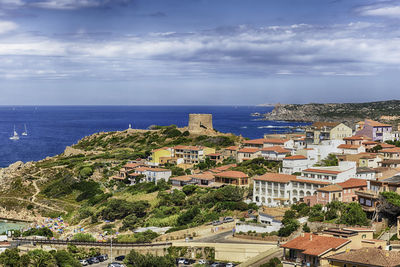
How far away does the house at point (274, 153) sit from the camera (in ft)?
221

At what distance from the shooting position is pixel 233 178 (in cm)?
5972

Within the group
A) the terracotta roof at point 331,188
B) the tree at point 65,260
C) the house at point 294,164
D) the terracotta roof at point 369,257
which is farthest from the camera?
the house at point 294,164

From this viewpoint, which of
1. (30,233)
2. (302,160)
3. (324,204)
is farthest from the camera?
(302,160)

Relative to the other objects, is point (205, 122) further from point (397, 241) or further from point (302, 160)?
point (397, 241)

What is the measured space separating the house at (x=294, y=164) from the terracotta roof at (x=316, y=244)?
26.0 m

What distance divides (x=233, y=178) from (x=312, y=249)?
2961cm

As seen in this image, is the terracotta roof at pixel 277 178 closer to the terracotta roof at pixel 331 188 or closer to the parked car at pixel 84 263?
the terracotta roof at pixel 331 188

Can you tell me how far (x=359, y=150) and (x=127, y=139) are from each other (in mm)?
57653

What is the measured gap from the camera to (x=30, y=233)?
51.3 m

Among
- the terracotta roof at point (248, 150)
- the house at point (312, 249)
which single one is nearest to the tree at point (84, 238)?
the house at point (312, 249)

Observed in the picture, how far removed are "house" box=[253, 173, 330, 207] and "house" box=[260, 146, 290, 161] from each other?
13.7m

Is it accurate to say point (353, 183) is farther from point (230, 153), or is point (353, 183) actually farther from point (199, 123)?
point (199, 123)

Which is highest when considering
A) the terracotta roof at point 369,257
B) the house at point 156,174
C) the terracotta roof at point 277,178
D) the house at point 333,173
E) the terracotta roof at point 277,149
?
the terracotta roof at point 277,149

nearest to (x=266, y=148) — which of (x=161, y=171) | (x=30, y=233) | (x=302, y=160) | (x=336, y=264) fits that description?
(x=302, y=160)
